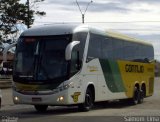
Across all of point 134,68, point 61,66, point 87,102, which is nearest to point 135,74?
point 134,68

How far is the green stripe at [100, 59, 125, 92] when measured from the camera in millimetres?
24094

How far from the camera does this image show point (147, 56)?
1234 inches

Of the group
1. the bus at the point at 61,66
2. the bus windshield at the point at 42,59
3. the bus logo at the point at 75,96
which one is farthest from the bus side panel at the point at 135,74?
the bus windshield at the point at 42,59

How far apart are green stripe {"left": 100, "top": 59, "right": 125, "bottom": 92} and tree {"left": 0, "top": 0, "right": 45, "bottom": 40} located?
32730mm

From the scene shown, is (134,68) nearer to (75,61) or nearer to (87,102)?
(87,102)

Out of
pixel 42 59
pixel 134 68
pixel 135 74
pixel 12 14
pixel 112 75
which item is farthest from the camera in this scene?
pixel 12 14

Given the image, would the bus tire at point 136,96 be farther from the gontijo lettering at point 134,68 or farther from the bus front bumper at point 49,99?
the bus front bumper at point 49,99

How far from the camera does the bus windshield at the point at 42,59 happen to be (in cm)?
2033

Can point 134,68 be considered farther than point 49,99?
Yes

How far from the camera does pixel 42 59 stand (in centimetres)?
2061

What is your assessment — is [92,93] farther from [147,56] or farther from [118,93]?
[147,56]

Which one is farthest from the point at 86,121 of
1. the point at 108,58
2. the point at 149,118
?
the point at 108,58

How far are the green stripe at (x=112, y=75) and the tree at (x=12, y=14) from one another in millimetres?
32730

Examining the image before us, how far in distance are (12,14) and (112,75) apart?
3509 cm
